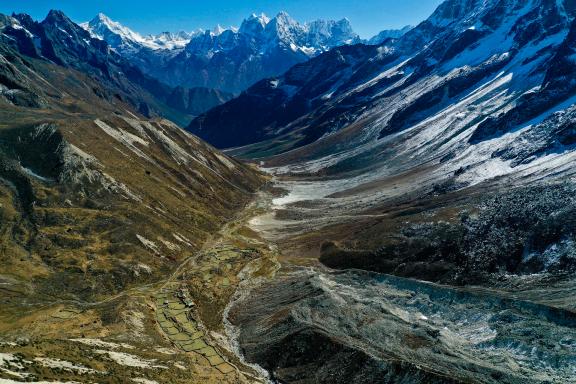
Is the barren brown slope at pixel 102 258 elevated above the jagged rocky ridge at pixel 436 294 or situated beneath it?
elevated above

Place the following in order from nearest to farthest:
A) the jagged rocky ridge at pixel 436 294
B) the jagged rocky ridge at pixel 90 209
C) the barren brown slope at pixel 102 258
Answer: the barren brown slope at pixel 102 258 → the jagged rocky ridge at pixel 436 294 → the jagged rocky ridge at pixel 90 209

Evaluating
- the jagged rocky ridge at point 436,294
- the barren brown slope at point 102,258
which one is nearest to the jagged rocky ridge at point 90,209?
the barren brown slope at point 102,258

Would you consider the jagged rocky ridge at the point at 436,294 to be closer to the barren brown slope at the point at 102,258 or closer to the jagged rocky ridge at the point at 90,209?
the barren brown slope at the point at 102,258

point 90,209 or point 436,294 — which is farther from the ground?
point 90,209

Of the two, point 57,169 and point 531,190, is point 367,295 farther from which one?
point 57,169

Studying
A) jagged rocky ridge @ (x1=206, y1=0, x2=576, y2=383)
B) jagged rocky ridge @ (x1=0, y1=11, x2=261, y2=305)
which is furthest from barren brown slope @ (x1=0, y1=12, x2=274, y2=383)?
jagged rocky ridge @ (x1=206, y1=0, x2=576, y2=383)

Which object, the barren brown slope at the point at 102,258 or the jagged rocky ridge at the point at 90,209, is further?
the jagged rocky ridge at the point at 90,209

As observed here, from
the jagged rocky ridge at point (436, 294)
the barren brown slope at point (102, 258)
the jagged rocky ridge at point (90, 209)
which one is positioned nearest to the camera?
the barren brown slope at point (102, 258)

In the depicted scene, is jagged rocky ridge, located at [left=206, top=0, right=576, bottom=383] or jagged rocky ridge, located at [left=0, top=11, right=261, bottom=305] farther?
jagged rocky ridge, located at [left=0, top=11, right=261, bottom=305]

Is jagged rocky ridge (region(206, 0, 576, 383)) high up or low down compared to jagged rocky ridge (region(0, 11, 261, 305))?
down

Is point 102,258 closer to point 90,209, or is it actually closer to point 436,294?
point 90,209

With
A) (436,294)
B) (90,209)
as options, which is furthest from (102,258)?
(436,294)

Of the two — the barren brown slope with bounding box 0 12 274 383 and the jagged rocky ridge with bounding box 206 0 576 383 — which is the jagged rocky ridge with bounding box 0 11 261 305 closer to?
the barren brown slope with bounding box 0 12 274 383
